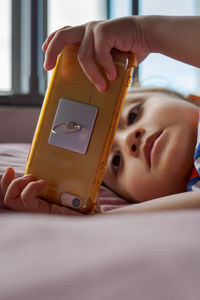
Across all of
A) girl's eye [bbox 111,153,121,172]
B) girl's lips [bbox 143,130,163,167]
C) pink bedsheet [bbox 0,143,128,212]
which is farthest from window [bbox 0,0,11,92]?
girl's lips [bbox 143,130,163,167]

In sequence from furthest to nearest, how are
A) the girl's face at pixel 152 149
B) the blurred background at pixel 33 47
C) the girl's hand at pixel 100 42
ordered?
the blurred background at pixel 33 47
the girl's face at pixel 152 149
the girl's hand at pixel 100 42

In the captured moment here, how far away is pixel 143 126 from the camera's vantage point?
80 centimetres

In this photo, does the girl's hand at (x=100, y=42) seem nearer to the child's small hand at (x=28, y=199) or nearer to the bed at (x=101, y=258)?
the child's small hand at (x=28, y=199)

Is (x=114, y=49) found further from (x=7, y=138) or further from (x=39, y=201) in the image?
(x=7, y=138)

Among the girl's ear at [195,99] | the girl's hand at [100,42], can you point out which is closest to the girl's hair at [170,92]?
the girl's ear at [195,99]

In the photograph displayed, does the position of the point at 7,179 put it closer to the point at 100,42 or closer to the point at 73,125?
the point at 73,125

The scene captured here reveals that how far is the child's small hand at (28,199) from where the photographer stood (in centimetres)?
54

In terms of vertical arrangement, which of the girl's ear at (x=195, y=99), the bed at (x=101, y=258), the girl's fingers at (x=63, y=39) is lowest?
the girl's ear at (x=195, y=99)

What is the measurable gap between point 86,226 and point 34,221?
0.09ft

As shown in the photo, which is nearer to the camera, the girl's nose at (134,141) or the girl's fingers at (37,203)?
the girl's fingers at (37,203)

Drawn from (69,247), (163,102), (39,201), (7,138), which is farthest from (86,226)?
(7,138)

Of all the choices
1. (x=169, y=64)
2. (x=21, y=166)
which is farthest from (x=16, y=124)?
(x=169, y=64)

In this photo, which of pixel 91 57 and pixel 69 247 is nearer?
pixel 69 247

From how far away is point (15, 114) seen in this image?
127 centimetres
